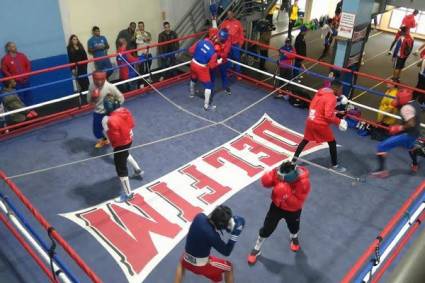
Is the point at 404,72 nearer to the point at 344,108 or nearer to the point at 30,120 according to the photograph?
the point at 344,108

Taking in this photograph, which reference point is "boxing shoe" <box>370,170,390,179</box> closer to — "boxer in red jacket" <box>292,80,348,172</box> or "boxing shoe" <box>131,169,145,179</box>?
"boxer in red jacket" <box>292,80,348,172</box>

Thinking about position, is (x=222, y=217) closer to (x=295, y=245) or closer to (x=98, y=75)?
(x=295, y=245)

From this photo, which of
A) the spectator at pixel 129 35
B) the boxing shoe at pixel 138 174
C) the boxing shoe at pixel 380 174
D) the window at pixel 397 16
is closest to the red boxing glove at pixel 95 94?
the boxing shoe at pixel 138 174

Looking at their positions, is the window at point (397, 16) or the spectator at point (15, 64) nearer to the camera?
the spectator at point (15, 64)

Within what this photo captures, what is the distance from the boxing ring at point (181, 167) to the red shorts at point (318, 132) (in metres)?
0.44

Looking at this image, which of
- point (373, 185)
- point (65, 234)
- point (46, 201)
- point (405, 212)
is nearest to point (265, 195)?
point (373, 185)

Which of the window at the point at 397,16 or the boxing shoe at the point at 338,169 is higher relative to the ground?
the window at the point at 397,16

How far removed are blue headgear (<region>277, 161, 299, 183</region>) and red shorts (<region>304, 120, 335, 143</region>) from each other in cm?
194

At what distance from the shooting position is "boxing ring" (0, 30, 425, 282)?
3859mm

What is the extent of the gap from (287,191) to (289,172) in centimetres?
23

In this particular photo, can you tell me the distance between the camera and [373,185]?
567 centimetres

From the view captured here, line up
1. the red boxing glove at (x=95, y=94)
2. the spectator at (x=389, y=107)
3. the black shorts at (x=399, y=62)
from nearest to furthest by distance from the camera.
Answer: the red boxing glove at (x=95, y=94) < the spectator at (x=389, y=107) < the black shorts at (x=399, y=62)

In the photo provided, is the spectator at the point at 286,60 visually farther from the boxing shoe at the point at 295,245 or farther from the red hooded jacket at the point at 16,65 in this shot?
the red hooded jacket at the point at 16,65

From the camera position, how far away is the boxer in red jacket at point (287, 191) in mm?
3664
